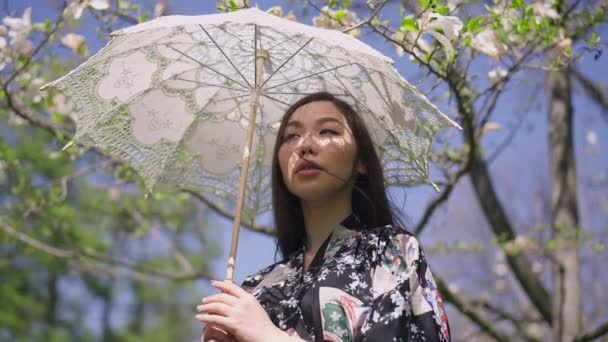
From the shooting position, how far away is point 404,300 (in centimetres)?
151

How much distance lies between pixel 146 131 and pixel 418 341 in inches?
49.4

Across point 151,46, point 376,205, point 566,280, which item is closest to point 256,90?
point 151,46

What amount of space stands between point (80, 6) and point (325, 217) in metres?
1.43

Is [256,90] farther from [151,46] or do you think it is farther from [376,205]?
[376,205]

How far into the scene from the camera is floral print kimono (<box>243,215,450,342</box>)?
4.90 feet

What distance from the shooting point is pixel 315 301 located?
158cm

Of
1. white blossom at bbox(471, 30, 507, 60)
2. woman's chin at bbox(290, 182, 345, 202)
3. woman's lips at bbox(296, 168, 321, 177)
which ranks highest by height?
white blossom at bbox(471, 30, 507, 60)

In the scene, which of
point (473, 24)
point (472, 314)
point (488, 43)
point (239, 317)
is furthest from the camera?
point (472, 314)

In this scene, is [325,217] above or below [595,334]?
below

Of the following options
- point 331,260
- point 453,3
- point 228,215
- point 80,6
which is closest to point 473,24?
point 453,3

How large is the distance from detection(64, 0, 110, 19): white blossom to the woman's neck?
1278mm

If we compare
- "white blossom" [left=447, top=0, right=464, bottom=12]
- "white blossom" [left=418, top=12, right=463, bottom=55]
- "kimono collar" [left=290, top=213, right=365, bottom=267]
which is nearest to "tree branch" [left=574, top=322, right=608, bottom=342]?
"white blossom" [left=447, top=0, right=464, bottom=12]

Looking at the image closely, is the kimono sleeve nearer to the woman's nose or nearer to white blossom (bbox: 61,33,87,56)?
the woman's nose

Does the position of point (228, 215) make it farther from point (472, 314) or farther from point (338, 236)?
point (338, 236)
